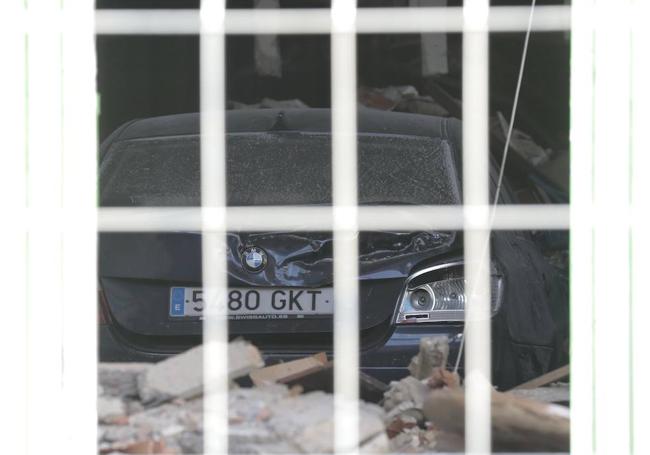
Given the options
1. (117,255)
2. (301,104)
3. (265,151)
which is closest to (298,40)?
(301,104)

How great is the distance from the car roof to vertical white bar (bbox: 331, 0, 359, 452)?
938 mm

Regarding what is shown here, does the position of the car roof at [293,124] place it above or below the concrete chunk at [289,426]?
above

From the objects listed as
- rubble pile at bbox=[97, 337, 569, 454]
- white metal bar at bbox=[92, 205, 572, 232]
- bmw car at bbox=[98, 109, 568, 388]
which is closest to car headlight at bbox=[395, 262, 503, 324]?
bmw car at bbox=[98, 109, 568, 388]

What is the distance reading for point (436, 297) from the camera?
3.98m

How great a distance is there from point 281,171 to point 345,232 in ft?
4.50

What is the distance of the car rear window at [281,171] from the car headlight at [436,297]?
0.36m

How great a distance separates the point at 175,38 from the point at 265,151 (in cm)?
557

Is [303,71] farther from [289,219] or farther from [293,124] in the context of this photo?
[289,219]
